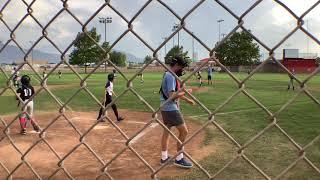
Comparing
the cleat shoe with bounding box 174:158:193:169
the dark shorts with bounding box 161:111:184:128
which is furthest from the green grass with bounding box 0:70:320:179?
the dark shorts with bounding box 161:111:184:128

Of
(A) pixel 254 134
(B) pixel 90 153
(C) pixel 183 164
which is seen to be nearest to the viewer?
(C) pixel 183 164

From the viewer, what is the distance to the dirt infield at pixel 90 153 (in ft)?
23.6

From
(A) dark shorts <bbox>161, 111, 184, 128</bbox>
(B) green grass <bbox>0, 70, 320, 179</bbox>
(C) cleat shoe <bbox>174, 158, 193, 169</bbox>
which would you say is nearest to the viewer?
(B) green grass <bbox>0, 70, 320, 179</bbox>

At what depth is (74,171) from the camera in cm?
731

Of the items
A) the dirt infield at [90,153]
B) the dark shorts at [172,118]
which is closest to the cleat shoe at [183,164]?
the dirt infield at [90,153]

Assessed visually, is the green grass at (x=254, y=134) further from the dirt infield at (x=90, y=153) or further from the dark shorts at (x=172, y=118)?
the dark shorts at (x=172, y=118)

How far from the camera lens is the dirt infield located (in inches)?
283

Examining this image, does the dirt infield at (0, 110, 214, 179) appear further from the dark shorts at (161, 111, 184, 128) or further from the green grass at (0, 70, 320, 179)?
the dark shorts at (161, 111, 184, 128)

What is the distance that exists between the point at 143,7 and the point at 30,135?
A: 8.97m

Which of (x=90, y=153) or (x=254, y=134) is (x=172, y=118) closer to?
(x=90, y=153)

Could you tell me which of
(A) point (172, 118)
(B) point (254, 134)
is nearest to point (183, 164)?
(A) point (172, 118)

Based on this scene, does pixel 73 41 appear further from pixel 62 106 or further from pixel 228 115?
pixel 228 115

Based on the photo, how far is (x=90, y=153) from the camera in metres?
8.73

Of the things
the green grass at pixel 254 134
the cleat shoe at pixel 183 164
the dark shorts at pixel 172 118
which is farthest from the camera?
the dark shorts at pixel 172 118
